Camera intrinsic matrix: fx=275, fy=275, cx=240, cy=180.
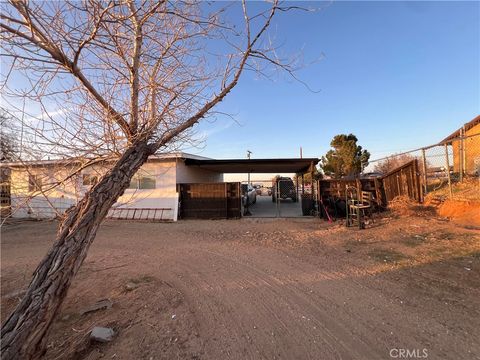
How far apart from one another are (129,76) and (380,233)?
24.3 feet

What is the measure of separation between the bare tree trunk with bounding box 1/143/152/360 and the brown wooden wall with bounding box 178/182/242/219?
10.7 metres

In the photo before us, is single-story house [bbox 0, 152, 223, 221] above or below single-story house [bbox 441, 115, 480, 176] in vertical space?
below

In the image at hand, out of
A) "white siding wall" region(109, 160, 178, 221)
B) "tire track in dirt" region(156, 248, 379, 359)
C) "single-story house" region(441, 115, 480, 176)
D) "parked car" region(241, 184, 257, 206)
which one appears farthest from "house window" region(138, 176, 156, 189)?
"single-story house" region(441, 115, 480, 176)

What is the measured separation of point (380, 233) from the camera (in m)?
7.81

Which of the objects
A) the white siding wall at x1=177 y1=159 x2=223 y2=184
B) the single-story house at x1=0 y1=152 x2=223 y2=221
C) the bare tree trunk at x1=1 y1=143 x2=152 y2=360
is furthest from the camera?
the white siding wall at x1=177 y1=159 x2=223 y2=184

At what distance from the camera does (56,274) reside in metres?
2.59

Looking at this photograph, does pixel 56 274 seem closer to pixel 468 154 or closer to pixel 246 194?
pixel 246 194

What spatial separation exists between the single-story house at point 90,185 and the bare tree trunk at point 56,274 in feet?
2.04

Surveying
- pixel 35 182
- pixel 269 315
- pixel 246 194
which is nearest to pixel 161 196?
pixel 246 194

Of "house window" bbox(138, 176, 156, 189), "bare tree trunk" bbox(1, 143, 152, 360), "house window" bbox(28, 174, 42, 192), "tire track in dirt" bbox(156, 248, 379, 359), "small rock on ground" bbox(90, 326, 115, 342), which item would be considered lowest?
"small rock on ground" bbox(90, 326, 115, 342)

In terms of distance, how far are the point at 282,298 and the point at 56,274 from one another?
9.36 feet

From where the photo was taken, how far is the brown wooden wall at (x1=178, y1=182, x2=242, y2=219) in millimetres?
13906

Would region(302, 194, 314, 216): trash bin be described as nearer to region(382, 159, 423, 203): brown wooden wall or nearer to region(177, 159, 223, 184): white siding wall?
region(382, 159, 423, 203): brown wooden wall

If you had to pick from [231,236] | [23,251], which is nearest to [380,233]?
[231,236]
